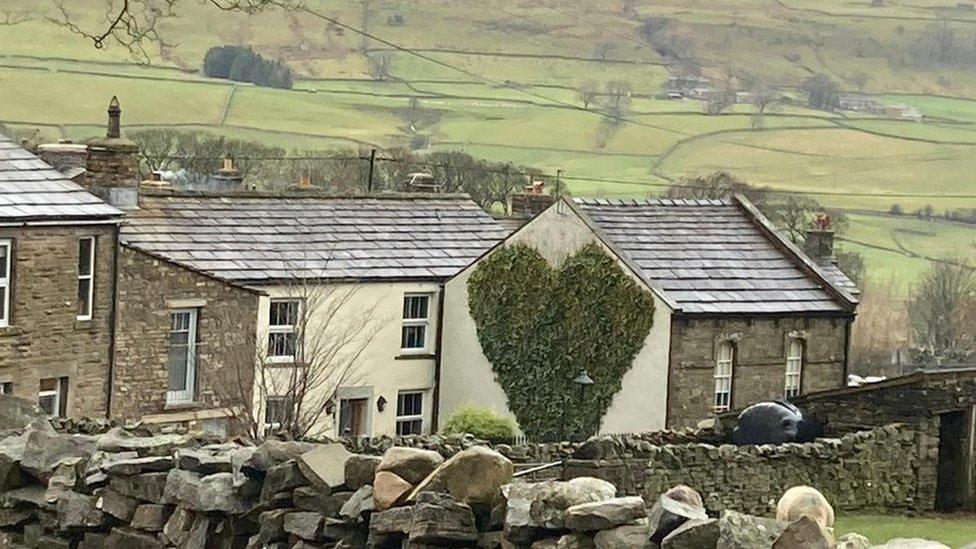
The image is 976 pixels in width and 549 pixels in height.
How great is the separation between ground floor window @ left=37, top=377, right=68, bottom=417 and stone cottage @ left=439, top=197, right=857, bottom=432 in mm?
9340

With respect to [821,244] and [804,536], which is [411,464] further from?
[821,244]

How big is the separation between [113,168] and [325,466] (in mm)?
28356

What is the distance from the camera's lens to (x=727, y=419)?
108 feet

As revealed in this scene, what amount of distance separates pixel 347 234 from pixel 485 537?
111ft

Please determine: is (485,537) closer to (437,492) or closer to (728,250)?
(437,492)

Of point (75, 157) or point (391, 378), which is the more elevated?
point (75, 157)

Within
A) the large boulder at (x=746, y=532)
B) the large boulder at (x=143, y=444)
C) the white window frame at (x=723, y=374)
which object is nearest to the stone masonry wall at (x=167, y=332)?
the white window frame at (x=723, y=374)

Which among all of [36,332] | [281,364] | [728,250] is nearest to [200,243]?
[281,364]

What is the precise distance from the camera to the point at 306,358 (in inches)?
1591

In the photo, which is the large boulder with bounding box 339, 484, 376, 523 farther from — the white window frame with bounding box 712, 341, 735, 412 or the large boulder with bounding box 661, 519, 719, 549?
the white window frame with bounding box 712, 341, 735, 412

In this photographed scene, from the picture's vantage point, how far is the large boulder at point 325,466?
12180 millimetres

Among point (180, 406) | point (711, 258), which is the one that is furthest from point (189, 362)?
point (711, 258)

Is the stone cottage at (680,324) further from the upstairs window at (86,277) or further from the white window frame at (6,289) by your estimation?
the white window frame at (6,289)

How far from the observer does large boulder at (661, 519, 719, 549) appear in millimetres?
10203
